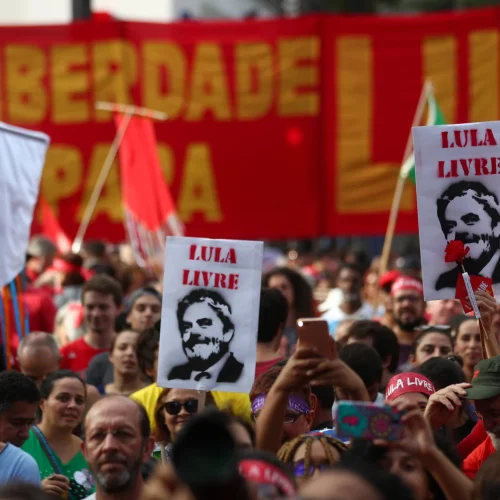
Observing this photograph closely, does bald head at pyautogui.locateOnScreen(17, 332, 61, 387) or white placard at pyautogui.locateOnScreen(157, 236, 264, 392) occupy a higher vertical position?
white placard at pyautogui.locateOnScreen(157, 236, 264, 392)

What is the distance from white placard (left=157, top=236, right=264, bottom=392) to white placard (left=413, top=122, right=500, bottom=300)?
0.70 meters

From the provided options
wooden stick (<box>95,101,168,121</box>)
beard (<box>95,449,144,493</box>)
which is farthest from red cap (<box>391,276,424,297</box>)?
wooden stick (<box>95,101,168,121</box>)

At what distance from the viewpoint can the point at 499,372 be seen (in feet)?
16.1

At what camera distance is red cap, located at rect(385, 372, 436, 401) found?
539 cm

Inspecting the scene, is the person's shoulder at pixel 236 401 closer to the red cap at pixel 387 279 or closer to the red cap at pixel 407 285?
the red cap at pixel 407 285

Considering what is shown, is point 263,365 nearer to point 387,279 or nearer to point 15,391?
point 15,391

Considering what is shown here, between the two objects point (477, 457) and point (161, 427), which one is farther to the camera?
point (161, 427)

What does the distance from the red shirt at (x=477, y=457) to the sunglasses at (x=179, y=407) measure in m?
1.16

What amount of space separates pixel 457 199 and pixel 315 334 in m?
1.63

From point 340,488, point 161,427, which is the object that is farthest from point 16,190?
point 340,488

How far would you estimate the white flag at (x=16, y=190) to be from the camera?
706 centimetres

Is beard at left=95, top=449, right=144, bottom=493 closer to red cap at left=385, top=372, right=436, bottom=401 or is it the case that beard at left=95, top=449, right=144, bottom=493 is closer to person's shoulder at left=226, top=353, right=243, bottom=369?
person's shoulder at left=226, top=353, right=243, bottom=369

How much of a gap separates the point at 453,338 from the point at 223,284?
2551 mm

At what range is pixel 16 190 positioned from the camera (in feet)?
24.0
